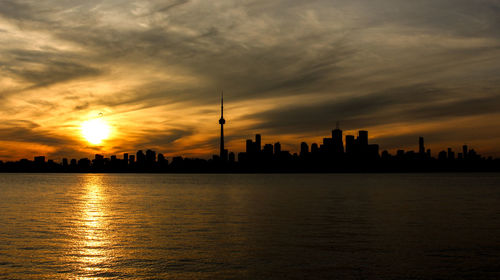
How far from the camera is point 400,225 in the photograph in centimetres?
5228

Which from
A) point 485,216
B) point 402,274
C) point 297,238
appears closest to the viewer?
point 402,274

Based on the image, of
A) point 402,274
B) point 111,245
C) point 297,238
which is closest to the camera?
point 402,274

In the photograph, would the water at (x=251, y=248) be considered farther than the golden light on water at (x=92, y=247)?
No

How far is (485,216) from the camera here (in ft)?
209

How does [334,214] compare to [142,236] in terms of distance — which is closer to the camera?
[142,236]

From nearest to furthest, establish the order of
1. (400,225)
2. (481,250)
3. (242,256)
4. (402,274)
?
(402,274) → (242,256) → (481,250) → (400,225)

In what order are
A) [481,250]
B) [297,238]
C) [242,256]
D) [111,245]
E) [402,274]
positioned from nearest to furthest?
1. [402,274]
2. [242,256]
3. [481,250]
4. [111,245]
5. [297,238]

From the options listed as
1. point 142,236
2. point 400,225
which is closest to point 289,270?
point 142,236

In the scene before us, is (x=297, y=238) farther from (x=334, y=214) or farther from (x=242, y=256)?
(x=334, y=214)

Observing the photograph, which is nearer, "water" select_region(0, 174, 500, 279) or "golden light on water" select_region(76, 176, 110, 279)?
"water" select_region(0, 174, 500, 279)

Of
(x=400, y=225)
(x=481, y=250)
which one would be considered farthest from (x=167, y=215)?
(x=481, y=250)

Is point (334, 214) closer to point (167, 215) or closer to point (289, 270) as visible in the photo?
point (167, 215)

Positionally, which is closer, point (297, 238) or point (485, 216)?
point (297, 238)

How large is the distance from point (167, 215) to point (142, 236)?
21.3 m
